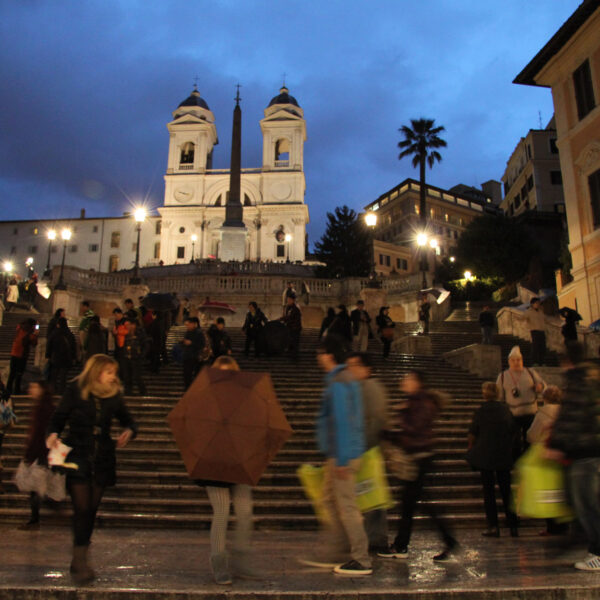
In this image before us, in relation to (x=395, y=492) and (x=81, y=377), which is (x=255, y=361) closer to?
(x=395, y=492)

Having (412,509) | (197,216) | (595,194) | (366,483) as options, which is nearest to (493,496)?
(412,509)

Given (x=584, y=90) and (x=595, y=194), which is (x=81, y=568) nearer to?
(x=595, y=194)

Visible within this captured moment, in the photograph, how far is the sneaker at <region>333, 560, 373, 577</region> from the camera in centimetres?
425

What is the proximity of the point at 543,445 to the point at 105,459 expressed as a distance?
370cm

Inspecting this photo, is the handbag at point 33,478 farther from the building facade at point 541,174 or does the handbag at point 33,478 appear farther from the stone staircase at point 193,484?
the building facade at point 541,174

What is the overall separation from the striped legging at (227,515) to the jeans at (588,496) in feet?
8.44

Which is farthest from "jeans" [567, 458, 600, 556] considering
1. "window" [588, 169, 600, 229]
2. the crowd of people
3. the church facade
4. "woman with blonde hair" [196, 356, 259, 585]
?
the church facade

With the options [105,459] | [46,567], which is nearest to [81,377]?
[105,459]

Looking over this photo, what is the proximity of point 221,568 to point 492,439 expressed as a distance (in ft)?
10.4

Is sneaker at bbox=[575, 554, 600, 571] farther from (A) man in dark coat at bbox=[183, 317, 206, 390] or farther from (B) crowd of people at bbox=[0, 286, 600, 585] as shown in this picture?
(A) man in dark coat at bbox=[183, 317, 206, 390]

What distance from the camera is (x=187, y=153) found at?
257ft

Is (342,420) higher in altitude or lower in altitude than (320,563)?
higher

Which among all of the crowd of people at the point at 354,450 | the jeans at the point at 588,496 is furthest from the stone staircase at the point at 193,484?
the jeans at the point at 588,496

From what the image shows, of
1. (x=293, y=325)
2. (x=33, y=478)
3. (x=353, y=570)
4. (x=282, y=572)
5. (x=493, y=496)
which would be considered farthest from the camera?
(x=293, y=325)
